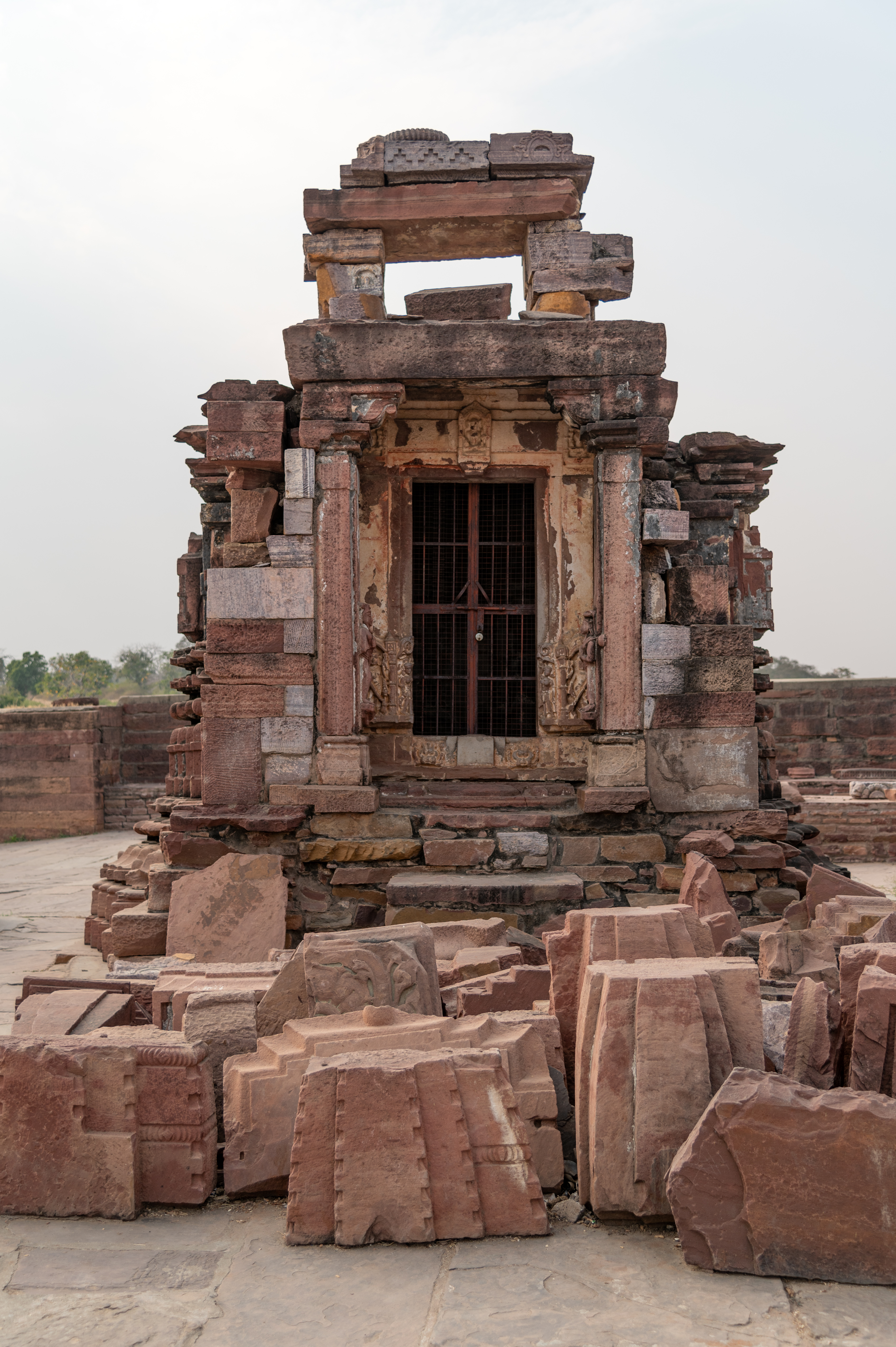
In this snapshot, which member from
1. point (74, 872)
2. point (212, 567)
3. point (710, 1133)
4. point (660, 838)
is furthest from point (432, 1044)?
point (74, 872)

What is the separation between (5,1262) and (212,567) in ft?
15.8

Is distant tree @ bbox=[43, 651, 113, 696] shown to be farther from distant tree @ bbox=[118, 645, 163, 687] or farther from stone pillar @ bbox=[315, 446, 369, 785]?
stone pillar @ bbox=[315, 446, 369, 785]

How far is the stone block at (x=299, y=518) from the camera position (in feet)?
22.4

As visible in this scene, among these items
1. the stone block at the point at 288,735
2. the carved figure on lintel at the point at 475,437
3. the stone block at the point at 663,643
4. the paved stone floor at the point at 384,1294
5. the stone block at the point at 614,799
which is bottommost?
the paved stone floor at the point at 384,1294

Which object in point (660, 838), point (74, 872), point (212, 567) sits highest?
point (212, 567)

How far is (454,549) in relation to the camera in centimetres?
752

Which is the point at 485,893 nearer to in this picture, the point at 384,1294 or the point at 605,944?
the point at 605,944

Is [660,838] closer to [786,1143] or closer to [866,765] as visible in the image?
[786,1143]

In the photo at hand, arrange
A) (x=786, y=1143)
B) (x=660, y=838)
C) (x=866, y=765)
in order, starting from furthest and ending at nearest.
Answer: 1. (x=866, y=765)
2. (x=660, y=838)
3. (x=786, y=1143)

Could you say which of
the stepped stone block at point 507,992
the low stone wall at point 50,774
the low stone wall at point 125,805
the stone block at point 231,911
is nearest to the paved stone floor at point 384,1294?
the stepped stone block at point 507,992

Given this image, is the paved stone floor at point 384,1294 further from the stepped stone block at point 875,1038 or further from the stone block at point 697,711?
the stone block at point 697,711

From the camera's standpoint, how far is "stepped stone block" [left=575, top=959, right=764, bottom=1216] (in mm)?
2975

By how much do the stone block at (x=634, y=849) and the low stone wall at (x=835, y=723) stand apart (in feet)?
31.1

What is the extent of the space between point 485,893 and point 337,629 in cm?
192
